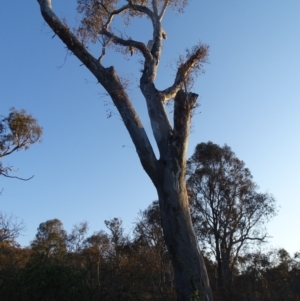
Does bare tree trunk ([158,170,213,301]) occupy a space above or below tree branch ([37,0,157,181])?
below

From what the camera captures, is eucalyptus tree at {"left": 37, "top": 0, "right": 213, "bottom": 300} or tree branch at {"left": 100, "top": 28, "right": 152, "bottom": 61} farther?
tree branch at {"left": 100, "top": 28, "right": 152, "bottom": 61}

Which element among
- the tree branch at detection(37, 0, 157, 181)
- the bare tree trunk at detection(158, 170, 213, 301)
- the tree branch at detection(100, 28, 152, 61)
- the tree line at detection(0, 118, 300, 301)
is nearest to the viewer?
the bare tree trunk at detection(158, 170, 213, 301)

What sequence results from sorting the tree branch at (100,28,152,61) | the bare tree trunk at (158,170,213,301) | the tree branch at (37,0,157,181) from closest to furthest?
the bare tree trunk at (158,170,213,301) < the tree branch at (37,0,157,181) < the tree branch at (100,28,152,61)

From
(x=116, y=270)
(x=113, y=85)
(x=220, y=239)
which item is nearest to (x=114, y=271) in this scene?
(x=116, y=270)

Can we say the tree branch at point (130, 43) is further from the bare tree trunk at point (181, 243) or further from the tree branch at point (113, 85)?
the bare tree trunk at point (181, 243)

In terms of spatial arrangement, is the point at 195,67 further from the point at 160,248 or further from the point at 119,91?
the point at 160,248

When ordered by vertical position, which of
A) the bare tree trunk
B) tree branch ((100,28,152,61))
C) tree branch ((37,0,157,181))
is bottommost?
the bare tree trunk

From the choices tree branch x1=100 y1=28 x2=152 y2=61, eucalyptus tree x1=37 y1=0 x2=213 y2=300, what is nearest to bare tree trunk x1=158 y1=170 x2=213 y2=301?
eucalyptus tree x1=37 y1=0 x2=213 y2=300

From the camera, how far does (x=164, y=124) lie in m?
6.70

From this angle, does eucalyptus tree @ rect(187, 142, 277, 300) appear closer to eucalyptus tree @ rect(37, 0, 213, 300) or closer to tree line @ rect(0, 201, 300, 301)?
tree line @ rect(0, 201, 300, 301)

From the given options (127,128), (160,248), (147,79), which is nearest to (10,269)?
(127,128)

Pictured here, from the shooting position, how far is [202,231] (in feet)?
70.5

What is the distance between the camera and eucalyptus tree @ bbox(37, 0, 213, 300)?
5766 mm

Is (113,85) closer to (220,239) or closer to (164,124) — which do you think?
(164,124)
